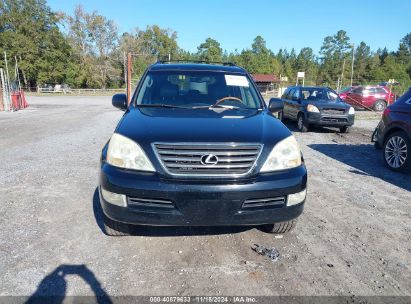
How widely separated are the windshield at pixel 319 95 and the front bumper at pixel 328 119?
3.31 feet

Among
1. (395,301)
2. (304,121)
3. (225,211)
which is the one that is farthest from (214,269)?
(304,121)

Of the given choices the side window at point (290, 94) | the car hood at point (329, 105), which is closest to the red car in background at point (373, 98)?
the side window at point (290, 94)

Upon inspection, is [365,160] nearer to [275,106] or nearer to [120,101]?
[275,106]

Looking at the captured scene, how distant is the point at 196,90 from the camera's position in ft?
13.9

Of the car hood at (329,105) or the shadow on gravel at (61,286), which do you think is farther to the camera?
the car hood at (329,105)

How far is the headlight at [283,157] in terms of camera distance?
294 cm

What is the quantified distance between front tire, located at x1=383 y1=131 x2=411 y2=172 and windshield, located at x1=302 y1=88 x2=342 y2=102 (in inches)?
221

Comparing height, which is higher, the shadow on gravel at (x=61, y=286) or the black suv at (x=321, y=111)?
the black suv at (x=321, y=111)

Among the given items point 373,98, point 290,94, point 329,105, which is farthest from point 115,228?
point 373,98

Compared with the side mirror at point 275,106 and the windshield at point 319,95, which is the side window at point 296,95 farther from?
the side mirror at point 275,106

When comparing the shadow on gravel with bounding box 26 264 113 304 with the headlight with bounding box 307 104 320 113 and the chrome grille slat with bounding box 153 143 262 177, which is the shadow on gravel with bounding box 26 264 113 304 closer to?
the chrome grille slat with bounding box 153 143 262 177

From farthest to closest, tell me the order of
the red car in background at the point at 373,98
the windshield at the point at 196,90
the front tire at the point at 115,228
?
the red car in background at the point at 373,98 → the windshield at the point at 196,90 → the front tire at the point at 115,228

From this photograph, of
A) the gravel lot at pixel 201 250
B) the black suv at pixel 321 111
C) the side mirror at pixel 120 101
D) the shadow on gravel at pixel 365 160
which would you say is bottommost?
the shadow on gravel at pixel 365 160

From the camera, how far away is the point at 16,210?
4172mm
